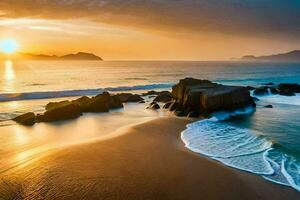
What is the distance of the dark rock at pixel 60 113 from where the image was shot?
25406 millimetres

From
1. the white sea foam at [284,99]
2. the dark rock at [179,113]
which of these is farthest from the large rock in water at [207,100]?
the white sea foam at [284,99]

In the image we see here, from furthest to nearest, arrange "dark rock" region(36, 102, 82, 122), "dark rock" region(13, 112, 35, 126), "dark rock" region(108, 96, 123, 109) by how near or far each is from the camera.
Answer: "dark rock" region(108, 96, 123, 109) → "dark rock" region(36, 102, 82, 122) → "dark rock" region(13, 112, 35, 126)

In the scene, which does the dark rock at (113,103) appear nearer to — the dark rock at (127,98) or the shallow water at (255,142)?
the dark rock at (127,98)

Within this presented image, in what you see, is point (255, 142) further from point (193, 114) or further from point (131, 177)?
point (193, 114)

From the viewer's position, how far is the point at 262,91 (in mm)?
45562

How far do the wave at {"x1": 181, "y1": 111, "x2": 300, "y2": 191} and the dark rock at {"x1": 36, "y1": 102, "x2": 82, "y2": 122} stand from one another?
30.5 feet

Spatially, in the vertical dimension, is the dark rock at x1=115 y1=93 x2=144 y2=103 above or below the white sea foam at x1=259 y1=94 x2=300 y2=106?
above

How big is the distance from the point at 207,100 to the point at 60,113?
38.7ft

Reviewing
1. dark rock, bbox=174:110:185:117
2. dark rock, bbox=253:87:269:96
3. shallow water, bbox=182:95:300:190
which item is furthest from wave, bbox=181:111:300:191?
dark rock, bbox=253:87:269:96

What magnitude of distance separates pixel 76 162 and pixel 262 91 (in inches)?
1411

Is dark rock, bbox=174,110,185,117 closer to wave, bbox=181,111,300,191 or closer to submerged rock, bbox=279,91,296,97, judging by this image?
wave, bbox=181,111,300,191

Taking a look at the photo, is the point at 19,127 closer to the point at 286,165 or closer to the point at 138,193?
the point at 138,193

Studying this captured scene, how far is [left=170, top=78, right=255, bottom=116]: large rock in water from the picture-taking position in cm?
2834

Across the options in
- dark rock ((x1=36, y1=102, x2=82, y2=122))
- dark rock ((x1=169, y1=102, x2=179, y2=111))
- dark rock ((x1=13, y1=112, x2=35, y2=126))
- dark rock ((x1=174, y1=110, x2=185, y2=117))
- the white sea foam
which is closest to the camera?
dark rock ((x1=13, y1=112, x2=35, y2=126))
